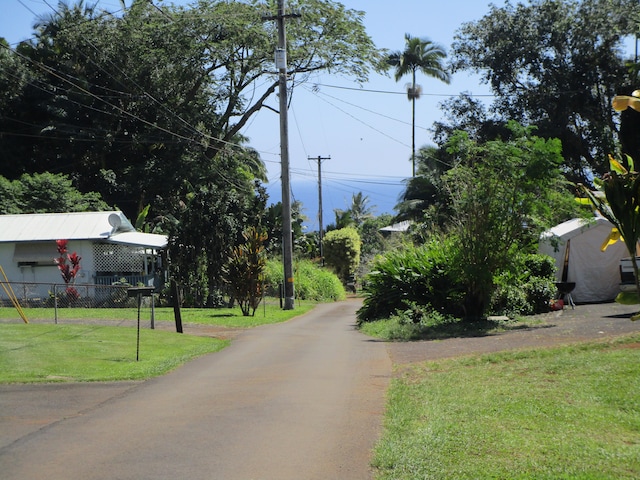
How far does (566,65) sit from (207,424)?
36.4m

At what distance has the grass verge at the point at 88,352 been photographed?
13141mm

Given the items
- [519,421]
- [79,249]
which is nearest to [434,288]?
[79,249]

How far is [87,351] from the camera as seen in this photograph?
1548 cm

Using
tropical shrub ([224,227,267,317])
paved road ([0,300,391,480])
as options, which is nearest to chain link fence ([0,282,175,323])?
tropical shrub ([224,227,267,317])

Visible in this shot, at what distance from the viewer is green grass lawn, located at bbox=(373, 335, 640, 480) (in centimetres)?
695

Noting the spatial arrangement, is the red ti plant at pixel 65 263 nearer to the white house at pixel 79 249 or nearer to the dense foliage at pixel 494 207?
the white house at pixel 79 249

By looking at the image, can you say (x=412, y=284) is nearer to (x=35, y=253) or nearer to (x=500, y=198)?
(x=500, y=198)

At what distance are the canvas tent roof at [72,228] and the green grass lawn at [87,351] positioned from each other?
7.12 metres

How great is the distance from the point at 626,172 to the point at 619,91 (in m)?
36.1

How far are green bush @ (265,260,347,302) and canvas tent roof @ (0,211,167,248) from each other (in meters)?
9.41

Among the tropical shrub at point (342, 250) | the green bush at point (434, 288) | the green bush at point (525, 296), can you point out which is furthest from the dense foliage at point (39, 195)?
the green bush at point (525, 296)

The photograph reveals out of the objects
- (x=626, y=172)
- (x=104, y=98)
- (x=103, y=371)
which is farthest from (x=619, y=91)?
(x=626, y=172)

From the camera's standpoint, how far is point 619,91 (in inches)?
1550

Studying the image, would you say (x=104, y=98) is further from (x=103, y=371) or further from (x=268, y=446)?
(x=268, y=446)
